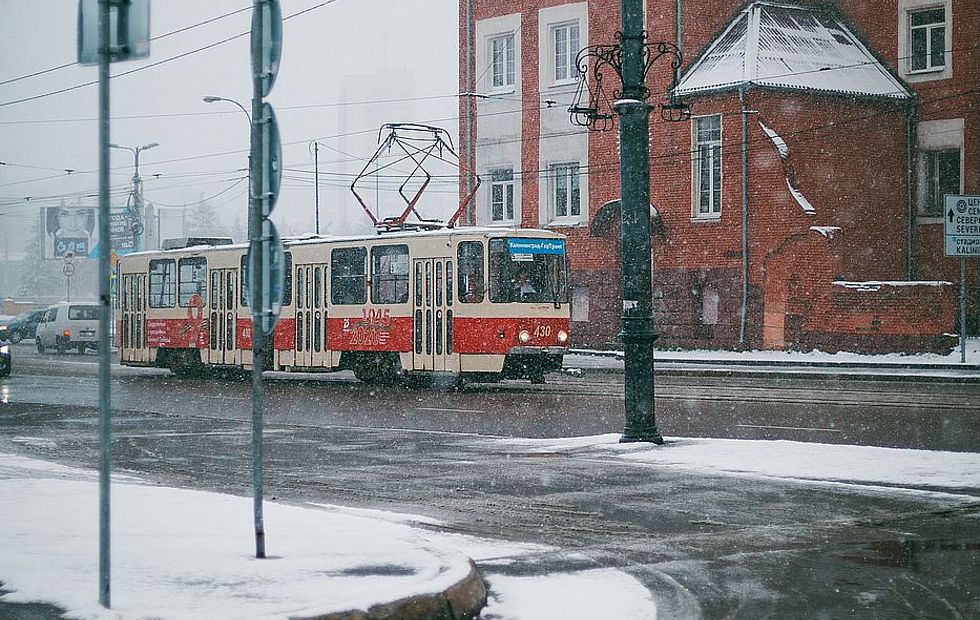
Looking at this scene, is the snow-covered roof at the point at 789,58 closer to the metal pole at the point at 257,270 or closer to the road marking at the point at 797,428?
the road marking at the point at 797,428

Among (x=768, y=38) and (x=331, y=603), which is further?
(x=768, y=38)

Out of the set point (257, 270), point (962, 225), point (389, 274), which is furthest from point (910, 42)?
point (257, 270)

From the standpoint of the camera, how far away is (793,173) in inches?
1533

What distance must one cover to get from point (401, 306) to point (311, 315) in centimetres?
313

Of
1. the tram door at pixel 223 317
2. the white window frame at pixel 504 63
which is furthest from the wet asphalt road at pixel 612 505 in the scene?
the white window frame at pixel 504 63

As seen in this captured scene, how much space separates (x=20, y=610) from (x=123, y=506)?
3.65m

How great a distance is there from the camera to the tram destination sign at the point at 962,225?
3081cm

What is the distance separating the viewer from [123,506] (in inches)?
397

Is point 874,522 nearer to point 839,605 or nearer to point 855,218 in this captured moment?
point 839,605

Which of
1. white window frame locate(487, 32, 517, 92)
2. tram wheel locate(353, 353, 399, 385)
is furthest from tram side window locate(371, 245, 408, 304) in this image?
white window frame locate(487, 32, 517, 92)

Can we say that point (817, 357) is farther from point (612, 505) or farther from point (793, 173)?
point (612, 505)

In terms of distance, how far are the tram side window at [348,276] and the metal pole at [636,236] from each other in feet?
48.1

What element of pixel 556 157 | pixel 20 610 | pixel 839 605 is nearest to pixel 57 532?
pixel 20 610

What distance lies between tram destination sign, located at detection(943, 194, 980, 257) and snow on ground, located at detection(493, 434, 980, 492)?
17.1m
